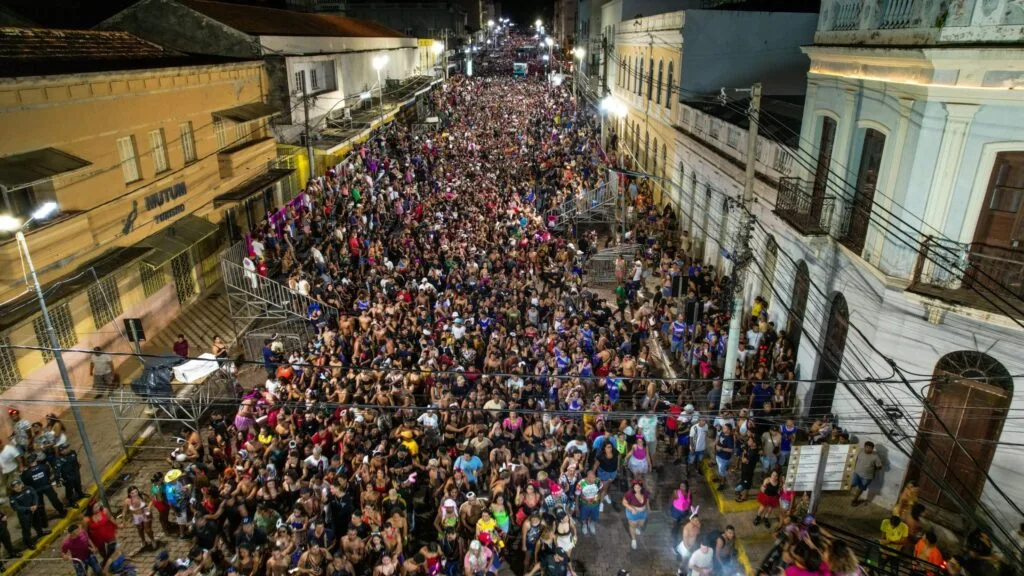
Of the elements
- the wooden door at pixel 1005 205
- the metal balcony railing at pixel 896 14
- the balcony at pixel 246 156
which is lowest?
the balcony at pixel 246 156

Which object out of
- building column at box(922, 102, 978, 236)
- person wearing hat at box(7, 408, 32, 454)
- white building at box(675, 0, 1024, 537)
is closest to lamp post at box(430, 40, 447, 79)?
white building at box(675, 0, 1024, 537)

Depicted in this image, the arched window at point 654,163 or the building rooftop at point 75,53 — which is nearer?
the building rooftop at point 75,53

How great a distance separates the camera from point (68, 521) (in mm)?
10508

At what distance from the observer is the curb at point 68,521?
9545mm

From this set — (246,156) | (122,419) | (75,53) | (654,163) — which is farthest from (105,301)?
(654,163)

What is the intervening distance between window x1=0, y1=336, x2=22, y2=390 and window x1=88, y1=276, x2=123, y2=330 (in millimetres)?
2215

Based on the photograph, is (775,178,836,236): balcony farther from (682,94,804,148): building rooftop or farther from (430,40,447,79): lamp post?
(430,40,447,79): lamp post

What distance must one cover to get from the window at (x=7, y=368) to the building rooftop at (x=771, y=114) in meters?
15.7

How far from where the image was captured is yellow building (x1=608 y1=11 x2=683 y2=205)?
84.0 ft

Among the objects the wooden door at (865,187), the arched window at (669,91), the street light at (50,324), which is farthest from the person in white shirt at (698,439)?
the arched window at (669,91)

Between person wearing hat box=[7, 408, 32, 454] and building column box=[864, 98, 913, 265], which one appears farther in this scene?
person wearing hat box=[7, 408, 32, 454]

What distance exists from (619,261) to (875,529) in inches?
398

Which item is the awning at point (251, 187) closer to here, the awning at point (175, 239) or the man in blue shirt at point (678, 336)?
the awning at point (175, 239)

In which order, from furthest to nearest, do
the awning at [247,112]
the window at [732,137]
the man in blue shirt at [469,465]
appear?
the awning at [247,112] < the window at [732,137] < the man in blue shirt at [469,465]
